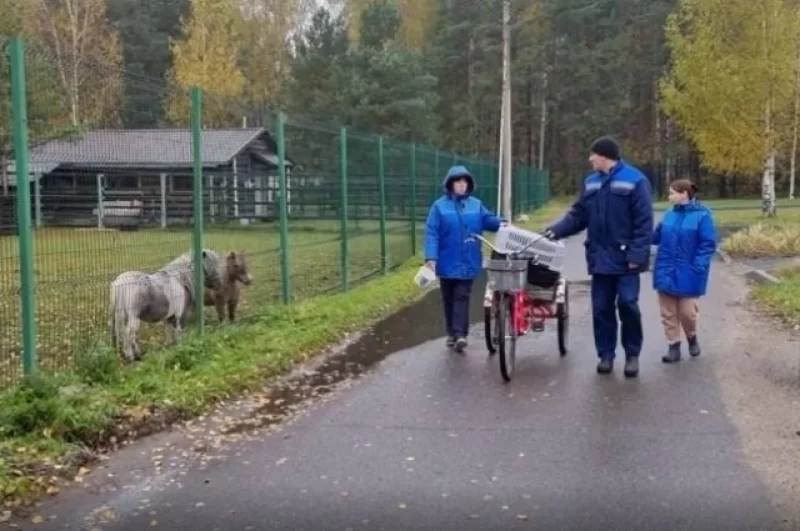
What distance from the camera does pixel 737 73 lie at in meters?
29.2

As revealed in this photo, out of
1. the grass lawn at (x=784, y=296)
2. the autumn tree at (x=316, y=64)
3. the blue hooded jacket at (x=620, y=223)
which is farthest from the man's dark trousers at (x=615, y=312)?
the autumn tree at (x=316, y=64)

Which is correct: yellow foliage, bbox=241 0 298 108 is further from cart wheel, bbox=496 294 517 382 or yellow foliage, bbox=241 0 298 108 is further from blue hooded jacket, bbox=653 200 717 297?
cart wheel, bbox=496 294 517 382

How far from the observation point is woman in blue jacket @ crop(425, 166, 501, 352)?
8.91 m

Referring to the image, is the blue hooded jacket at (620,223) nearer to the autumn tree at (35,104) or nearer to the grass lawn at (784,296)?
the grass lawn at (784,296)

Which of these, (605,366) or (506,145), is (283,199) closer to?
(605,366)

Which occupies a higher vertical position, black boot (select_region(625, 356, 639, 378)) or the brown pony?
the brown pony

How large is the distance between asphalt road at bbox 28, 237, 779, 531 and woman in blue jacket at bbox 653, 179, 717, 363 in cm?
65

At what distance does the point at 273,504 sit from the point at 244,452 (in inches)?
40.7

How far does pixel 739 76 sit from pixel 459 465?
26.1m

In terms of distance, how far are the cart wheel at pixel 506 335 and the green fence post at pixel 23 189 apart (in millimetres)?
3426

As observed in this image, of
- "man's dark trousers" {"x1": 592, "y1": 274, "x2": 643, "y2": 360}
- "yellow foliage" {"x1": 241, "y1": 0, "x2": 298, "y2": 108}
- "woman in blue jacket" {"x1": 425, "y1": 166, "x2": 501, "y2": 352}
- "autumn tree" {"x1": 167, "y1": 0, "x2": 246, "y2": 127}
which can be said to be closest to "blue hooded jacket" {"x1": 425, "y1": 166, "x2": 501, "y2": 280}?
"woman in blue jacket" {"x1": 425, "y1": 166, "x2": 501, "y2": 352}

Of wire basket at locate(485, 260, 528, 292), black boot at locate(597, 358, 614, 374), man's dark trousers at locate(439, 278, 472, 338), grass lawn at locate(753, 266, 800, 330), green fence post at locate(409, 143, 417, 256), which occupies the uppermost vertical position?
green fence post at locate(409, 143, 417, 256)

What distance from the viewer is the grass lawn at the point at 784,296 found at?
10.9 m

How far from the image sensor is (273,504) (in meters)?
4.89
